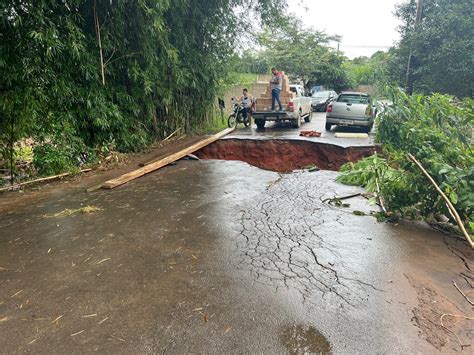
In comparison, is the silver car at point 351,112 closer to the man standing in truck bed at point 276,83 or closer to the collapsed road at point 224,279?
the man standing in truck bed at point 276,83

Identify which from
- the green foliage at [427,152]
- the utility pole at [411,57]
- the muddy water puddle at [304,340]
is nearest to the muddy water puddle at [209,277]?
the muddy water puddle at [304,340]

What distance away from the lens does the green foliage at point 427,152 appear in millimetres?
4461

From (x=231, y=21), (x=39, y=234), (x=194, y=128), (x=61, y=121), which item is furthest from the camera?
(x=194, y=128)

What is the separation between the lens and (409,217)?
517cm

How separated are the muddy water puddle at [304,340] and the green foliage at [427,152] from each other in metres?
2.68

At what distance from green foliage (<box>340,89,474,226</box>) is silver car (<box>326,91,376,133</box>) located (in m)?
7.33

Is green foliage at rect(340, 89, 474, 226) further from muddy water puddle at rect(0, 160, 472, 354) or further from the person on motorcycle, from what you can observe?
the person on motorcycle

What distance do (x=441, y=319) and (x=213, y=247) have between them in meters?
2.37

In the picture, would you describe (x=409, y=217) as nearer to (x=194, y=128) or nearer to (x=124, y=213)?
(x=124, y=213)

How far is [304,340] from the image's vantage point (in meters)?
2.52

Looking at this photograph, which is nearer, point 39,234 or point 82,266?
point 82,266

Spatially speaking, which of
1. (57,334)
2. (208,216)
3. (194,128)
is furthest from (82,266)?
(194,128)

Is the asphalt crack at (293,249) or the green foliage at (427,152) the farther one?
the green foliage at (427,152)

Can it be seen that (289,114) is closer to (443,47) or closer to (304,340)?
(443,47)
